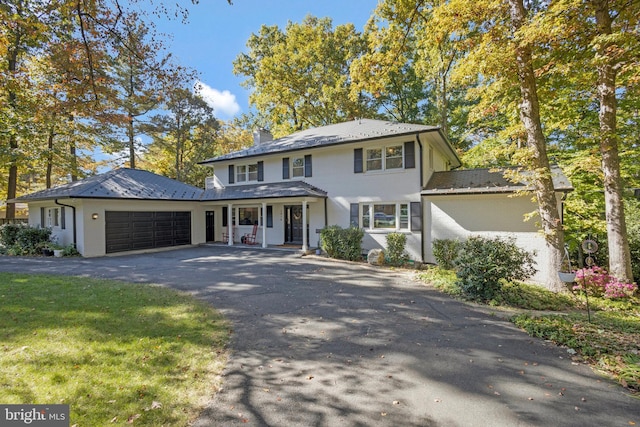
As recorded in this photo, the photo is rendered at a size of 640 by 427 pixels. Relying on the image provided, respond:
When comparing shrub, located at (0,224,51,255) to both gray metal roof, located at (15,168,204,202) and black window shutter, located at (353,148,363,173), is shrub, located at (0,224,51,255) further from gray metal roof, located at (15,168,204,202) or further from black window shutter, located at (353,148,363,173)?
black window shutter, located at (353,148,363,173)

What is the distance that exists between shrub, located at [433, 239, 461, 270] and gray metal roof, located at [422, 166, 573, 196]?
2047mm

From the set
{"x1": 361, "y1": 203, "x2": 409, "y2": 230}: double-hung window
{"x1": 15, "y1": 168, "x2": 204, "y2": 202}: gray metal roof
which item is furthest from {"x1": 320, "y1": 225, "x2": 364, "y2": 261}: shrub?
{"x1": 15, "y1": 168, "x2": 204, "y2": 202}: gray metal roof

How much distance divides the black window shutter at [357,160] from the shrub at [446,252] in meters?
4.83

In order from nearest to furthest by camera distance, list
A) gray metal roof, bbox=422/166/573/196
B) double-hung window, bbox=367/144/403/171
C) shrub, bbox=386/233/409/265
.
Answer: gray metal roof, bbox=422/166/573/196
shrub, bbox=386/233/409/265
double-hung window, bbox=367/144/403/171

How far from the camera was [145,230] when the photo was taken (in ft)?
47.0

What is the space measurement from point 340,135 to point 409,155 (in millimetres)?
3758

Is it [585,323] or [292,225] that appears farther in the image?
[292,225]

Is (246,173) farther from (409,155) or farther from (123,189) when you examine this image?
(409,155)

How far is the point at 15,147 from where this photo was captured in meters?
16.4

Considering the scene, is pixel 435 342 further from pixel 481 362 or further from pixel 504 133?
pixel 504 133

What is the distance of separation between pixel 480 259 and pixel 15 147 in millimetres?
23388

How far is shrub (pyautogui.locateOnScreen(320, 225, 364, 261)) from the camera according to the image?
11.5 m

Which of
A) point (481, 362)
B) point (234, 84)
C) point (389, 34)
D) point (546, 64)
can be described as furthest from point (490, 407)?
point (234, 84)

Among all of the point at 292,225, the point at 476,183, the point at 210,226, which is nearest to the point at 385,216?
the point at 476,183
